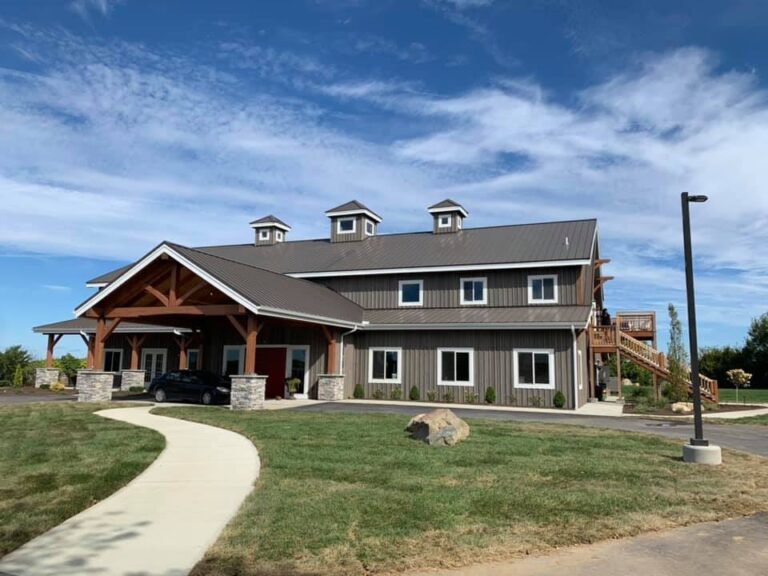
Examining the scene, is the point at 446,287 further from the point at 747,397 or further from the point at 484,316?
the point at 747,397

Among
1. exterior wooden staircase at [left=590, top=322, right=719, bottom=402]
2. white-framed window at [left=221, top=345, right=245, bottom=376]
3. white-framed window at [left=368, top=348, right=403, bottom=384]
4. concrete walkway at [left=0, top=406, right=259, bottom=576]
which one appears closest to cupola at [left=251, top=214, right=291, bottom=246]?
white-framed window at [left=221, top=345, right=245, bottom=376]

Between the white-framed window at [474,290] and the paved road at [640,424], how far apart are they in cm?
650

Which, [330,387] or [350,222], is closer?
[330,387]

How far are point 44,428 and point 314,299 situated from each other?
11.8 meters

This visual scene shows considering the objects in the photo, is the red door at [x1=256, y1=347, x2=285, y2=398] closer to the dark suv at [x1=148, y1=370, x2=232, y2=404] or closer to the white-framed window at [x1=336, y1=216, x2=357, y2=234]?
the dark suv at [x1=148, y1=370, x2=232, y2=404]

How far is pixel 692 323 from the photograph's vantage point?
10.6 m

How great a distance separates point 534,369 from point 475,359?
7.56 feet

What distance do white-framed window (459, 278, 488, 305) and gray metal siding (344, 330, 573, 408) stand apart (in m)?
2.43

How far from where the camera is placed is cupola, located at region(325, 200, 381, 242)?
31953 mm

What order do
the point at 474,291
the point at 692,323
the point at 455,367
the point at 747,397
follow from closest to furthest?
the point at 692,323 → the point at 455,367 → the point at 474,291 → the point at 747,397

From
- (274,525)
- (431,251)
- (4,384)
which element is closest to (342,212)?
(431,251)

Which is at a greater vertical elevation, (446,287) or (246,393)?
(446,287)

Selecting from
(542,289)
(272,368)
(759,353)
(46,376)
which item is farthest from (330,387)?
(759,353)

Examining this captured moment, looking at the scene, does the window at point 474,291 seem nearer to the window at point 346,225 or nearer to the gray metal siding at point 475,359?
the gray metal siding at point 475,359
